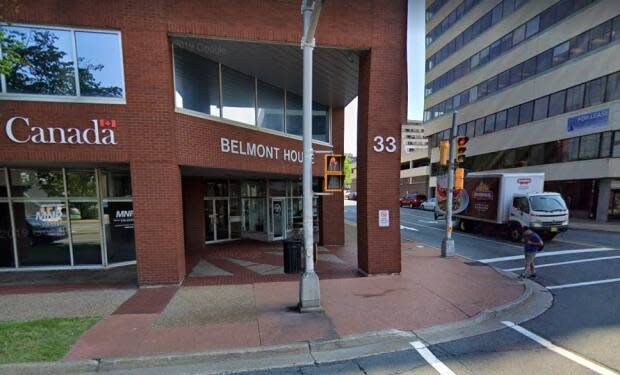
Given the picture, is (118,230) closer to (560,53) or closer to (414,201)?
(560,53)

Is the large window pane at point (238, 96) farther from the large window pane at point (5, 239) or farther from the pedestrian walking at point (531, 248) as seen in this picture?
the pedestrian walking at point (531, 248)

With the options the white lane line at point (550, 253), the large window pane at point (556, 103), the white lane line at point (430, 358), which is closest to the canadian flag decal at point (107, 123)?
the white lane line at point (430, 358)

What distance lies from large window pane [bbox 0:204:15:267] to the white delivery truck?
1864 cm

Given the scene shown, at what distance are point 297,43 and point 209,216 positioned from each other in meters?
7.96

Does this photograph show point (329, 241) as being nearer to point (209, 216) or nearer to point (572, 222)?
point (209, 216)

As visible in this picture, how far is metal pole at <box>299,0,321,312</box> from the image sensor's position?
5191mm

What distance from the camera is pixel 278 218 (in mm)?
13969

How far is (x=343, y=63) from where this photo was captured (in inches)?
357

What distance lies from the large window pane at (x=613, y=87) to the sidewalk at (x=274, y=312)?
835 inches

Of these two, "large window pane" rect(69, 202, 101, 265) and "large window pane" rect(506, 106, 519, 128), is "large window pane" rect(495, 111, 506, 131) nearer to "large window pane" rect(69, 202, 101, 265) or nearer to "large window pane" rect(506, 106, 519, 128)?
"large window pane" rect(506, 106, 519, 128)

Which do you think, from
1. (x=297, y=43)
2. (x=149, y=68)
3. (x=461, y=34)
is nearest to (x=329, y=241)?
(x=297, y=43)

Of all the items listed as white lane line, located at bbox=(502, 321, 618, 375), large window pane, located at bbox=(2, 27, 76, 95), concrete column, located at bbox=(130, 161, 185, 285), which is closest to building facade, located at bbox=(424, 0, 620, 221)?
white lane line, located at bbox=(502, 321, 618, 375)

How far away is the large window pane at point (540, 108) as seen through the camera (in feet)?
81.0

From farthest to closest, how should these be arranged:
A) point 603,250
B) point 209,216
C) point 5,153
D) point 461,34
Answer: point 461,34 → point 209,216 → point 603,250 → point 5,153
